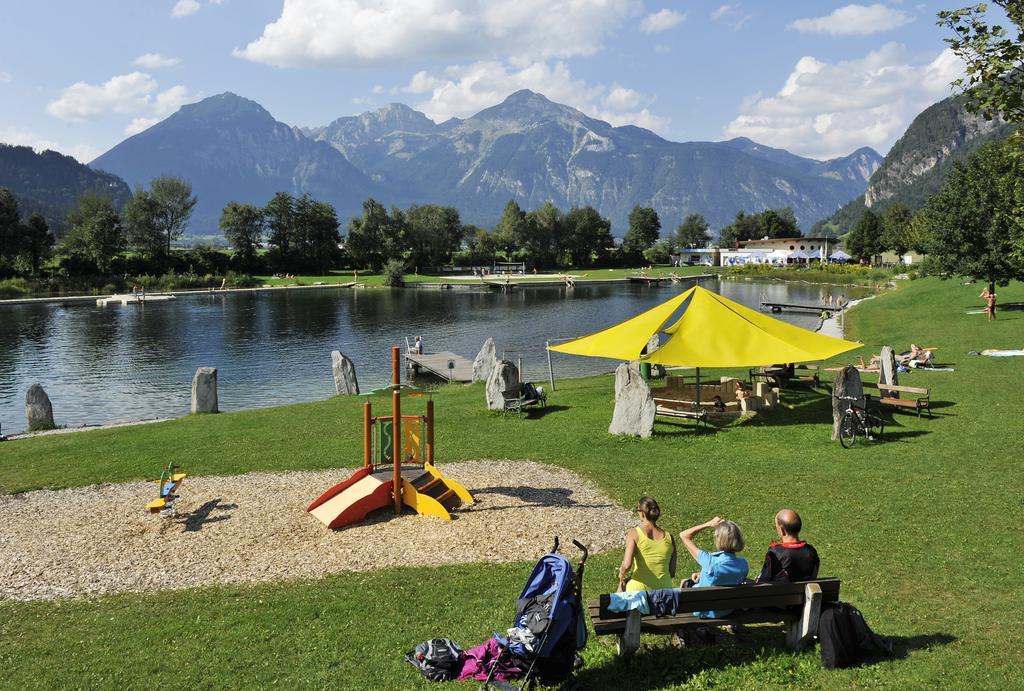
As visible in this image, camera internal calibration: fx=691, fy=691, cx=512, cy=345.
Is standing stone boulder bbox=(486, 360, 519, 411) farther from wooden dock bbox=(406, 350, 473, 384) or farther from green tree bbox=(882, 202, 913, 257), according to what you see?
green tree bbox=(882, 202, 913, 257)

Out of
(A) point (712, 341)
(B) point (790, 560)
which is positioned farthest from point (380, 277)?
(B) point (790, 560)

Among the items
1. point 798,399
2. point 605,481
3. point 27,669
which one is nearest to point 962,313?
point 798,399

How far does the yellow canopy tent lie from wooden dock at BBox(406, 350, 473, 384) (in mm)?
12228

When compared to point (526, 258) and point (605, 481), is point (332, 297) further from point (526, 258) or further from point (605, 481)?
point (605, 481)

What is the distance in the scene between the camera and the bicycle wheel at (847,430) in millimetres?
16375

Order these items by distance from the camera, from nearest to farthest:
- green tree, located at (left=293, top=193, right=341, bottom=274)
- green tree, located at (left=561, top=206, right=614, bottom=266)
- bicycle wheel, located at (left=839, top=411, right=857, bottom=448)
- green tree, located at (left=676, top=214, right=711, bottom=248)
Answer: bicycle wheel, located at (left=839, top=411, right=857, bottom=448) → green tree, located at (left=293, top=193, right=341, bottom=274) → green tree, located at (left=561, top=206, right=614, bottom=266) → green tree, located at (left=676, top=214, right=711, bottom=248)

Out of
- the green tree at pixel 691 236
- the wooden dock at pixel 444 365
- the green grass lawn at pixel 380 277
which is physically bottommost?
the wooden dock at pixel 444 365

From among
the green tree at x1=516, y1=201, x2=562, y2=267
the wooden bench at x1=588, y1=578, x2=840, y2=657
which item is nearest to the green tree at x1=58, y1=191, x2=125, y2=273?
the green tree at x1=516, y1=201, x2=562, y2=267

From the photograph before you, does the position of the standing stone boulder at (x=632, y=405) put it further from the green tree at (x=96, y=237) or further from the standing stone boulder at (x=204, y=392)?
the green tree at (x=96, y=237)

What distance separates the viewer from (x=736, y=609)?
23.8 feet

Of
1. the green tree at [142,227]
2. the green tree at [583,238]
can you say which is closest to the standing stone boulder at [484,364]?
the green tree at [142,227]

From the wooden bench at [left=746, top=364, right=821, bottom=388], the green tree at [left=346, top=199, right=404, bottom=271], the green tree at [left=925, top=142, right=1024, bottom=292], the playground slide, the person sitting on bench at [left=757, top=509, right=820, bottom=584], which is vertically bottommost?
the playground slide

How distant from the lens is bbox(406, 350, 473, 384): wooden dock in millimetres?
34062

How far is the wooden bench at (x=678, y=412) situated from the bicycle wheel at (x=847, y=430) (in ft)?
11.2
